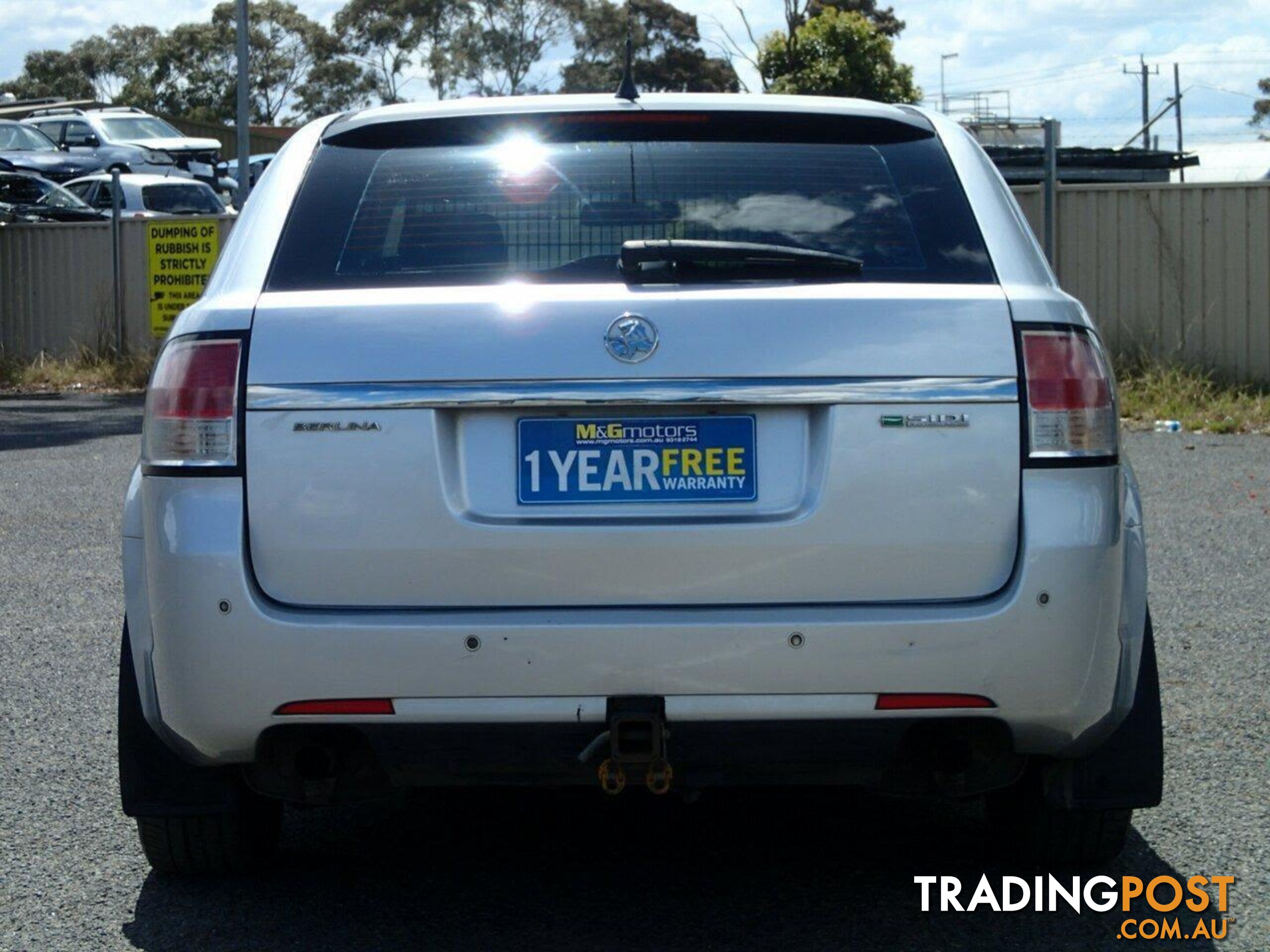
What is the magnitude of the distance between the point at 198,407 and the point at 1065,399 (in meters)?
1.52

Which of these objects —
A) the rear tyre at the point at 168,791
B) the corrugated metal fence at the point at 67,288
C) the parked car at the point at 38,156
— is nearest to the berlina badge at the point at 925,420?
the rear tyre at the point at 168,791

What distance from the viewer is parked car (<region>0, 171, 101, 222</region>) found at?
23.8 meters

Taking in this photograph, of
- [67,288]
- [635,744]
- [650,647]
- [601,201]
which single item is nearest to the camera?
[650,647]

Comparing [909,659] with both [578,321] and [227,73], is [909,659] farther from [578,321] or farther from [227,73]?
[227,73]

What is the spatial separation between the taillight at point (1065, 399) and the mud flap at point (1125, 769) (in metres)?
0.50

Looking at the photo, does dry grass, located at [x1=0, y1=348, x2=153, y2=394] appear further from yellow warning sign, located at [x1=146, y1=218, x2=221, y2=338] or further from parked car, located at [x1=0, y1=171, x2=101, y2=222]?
parked car, located at [x1=0, y1=171, x2=101, y2=222]

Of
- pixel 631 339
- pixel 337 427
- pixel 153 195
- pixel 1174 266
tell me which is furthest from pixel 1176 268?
pixel 153 195

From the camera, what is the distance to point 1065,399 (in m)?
3.17

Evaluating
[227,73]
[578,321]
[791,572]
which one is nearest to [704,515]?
[791,572]

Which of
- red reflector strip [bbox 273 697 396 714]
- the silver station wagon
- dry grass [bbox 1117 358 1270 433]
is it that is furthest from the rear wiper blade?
dry grass [bbox 1117 358 1270 433]

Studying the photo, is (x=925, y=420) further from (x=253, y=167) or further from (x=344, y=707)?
(x=253, y=167)

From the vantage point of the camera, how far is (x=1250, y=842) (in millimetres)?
3992

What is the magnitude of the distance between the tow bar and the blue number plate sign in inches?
14.2

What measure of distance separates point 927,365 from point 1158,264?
12.7 meters
